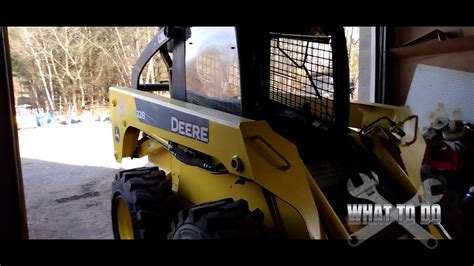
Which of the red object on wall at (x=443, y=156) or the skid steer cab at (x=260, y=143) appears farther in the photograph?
the red object on wall at (x=443, y=156)

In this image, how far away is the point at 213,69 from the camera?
211 centimetres

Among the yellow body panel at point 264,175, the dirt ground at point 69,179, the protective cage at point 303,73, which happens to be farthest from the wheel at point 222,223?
the dirt ground at point 69,179

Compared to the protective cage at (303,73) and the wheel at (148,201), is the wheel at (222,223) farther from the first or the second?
the protective cage at (303,73)

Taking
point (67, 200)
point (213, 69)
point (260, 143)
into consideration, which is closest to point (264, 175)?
point (260, 143)

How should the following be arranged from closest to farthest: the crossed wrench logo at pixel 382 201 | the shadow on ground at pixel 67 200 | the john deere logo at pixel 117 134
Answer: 1. the crossed wrench logo at pixel 382 201
2. the john deere logo at pixel 117 134
3. the shadow on ground at pixel 67 200

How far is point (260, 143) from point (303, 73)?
0.71 m

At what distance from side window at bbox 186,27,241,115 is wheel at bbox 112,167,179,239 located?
542 mm

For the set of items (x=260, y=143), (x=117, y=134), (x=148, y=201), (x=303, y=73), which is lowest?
(x=148, y=201)

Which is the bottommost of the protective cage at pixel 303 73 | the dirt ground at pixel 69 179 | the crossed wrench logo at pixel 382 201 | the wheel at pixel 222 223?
the dirt ground at pixel 69 179

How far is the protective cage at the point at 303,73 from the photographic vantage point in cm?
211

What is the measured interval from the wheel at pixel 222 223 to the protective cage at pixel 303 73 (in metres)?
0.73

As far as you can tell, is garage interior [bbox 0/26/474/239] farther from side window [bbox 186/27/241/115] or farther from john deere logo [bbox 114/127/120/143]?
john deere logo [bbox 114/127/120/143]

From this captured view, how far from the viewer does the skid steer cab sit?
5.35 ft

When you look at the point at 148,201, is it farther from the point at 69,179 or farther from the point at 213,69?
the point at 69,179
